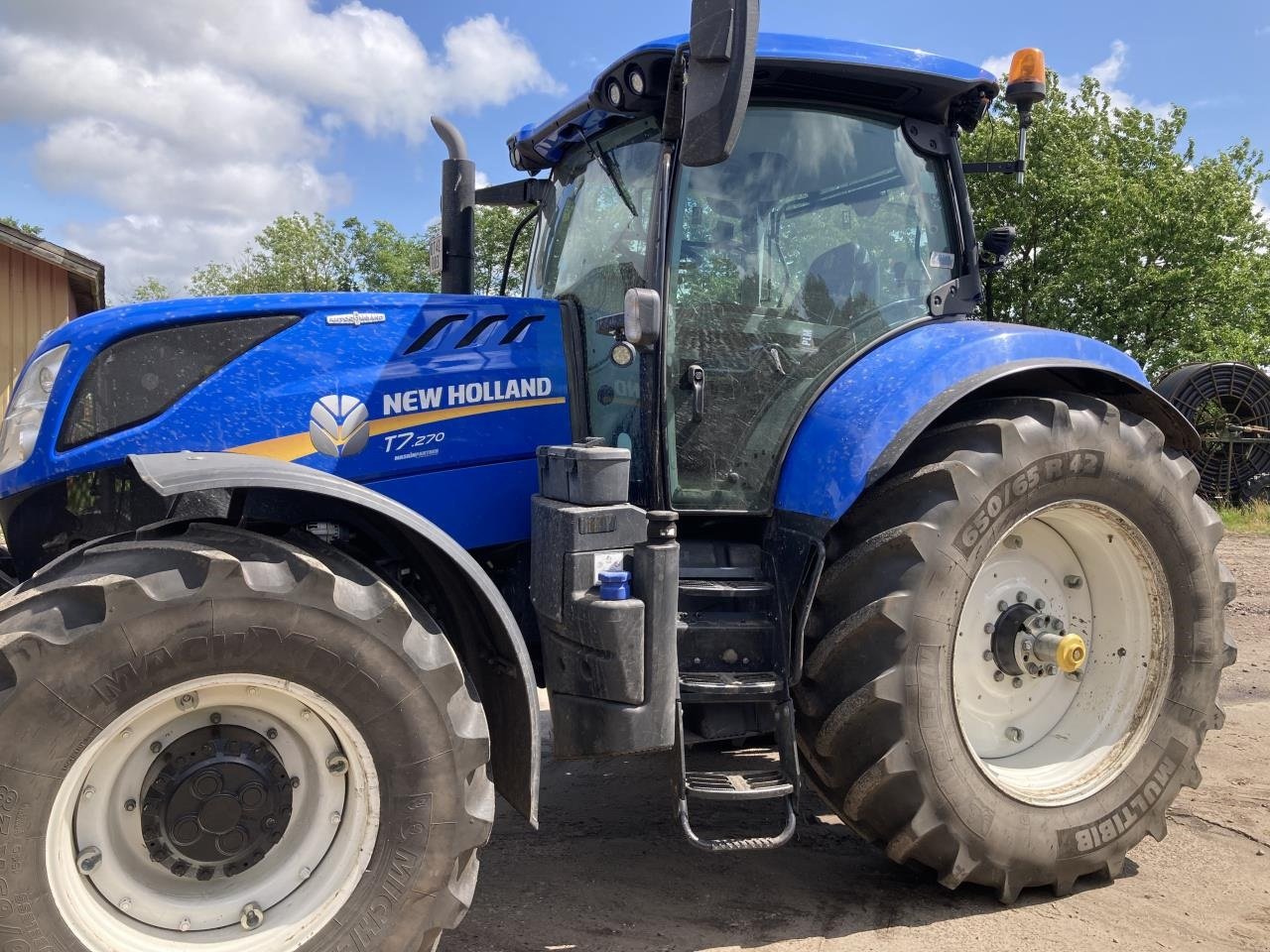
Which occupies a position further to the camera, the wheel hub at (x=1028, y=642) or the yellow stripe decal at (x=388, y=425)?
the wheel hub at (x=1028, y=642)

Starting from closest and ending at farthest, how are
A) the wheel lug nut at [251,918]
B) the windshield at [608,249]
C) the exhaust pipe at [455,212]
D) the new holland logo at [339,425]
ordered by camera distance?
the wheel lug nut at [251,918] → the new holland logo at [339,425] → the windshield at [608,249] → the exhaust pipe at [455,212]

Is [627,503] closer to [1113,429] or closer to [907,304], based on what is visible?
[907,304]

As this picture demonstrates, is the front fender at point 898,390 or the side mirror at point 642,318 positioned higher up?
the side mirror at point 642,318

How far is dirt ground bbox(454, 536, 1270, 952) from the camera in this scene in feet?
9.14

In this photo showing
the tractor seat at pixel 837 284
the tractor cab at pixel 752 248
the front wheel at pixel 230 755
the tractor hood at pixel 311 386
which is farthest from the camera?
the tractor seat at pixel 837 284

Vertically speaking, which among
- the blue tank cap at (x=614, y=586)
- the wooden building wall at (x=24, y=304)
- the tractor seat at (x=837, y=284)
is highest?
the wooden building wall at (x=24, y=304)

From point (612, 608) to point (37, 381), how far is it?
1685 mm

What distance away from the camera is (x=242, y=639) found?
7.13ft

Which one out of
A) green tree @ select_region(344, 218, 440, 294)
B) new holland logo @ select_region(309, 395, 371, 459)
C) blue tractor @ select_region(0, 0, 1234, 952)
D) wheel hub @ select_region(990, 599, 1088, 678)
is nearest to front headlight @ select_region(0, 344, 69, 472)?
blue tractor @ select_region(0, 0, 1234, 952)

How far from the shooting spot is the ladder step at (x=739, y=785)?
8.79 ft

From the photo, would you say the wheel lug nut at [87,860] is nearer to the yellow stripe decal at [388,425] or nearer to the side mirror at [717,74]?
the yellow stripe decal at [388,425]

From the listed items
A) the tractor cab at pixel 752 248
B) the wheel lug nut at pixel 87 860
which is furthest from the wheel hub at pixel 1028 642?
the wheel lug nut at pixel 87 860

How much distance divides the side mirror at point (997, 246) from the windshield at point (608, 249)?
1.45 m

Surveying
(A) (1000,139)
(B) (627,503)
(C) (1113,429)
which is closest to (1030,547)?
(C) (1113,429)
